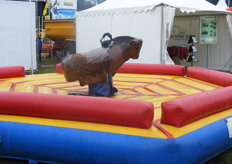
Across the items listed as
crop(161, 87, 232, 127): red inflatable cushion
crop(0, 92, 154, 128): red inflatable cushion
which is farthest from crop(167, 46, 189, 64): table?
crop(0, 92, 154, 128): red inflatable cushion

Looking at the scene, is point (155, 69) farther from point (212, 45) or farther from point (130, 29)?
point (212, 45)

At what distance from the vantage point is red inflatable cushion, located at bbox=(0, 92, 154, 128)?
2386 mm

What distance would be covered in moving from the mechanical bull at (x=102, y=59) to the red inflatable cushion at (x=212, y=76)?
1588 millimetres

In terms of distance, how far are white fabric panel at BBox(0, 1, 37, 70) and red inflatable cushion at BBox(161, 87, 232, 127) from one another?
18.5 feet

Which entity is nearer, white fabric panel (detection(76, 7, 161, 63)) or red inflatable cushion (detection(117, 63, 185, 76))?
red inflatable cushion (detection(117, 63, 185, 76))

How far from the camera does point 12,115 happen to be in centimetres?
278

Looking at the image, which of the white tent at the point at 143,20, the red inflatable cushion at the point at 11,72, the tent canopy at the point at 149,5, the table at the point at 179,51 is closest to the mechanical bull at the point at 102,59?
the red inflatable cushion at the point at 11,72

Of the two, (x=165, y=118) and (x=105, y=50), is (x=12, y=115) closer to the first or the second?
(x=105, y=50)

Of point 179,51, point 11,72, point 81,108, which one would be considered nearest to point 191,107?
point 81,108

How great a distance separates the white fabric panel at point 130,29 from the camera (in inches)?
263

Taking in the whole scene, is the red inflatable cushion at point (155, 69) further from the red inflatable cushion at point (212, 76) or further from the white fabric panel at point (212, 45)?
the white fabric panel at point (212, 45)

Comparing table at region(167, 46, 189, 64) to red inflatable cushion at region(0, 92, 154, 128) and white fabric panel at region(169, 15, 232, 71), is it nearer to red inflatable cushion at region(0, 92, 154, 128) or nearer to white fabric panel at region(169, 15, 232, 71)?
white fabric panel at region(169, 15, 232, 71)

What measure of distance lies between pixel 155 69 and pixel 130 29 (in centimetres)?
230

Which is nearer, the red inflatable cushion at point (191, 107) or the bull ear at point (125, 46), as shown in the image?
the red inflatable cushion at point (191, 107)
